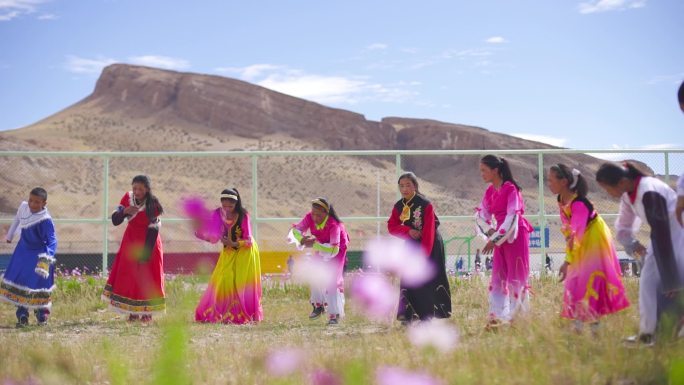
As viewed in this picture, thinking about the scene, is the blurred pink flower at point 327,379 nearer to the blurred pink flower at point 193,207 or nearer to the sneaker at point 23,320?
the blurred pink flower at point 193,207

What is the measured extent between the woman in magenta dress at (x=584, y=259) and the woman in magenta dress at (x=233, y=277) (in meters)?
3.81

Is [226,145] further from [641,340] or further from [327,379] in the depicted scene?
[327,379]

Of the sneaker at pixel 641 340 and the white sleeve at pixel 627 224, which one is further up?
the white sleeve at pixel 627 224

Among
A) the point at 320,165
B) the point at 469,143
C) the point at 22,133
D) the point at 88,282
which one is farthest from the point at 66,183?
the point at 469,143

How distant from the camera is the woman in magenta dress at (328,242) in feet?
30.0

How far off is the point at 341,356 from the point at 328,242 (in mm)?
4466

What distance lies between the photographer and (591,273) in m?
6.02

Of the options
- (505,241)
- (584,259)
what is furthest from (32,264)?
(584,259)

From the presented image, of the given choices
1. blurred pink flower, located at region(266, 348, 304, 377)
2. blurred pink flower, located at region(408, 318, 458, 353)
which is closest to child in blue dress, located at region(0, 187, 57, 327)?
blurred pink flower, located at region(408, 318, 458, 353)

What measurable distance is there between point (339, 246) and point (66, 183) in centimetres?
4454

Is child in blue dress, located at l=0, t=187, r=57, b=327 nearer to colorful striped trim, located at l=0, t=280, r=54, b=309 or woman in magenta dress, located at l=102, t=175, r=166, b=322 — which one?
colorful striped trim, located at l=0, t=280, r=54, b=309

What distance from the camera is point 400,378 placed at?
3.83m

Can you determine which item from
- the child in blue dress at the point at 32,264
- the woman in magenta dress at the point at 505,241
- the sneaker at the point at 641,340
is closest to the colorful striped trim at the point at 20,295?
the child in blue dress at the point at 32,264

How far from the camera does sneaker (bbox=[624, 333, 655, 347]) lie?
4.75 meters
